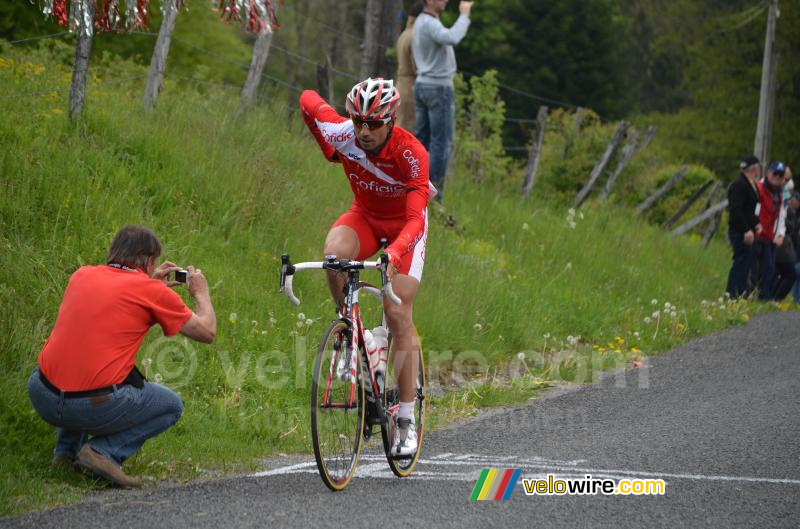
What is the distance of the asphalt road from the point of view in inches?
245

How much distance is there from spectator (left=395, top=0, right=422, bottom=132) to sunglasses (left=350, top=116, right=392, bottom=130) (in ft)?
26.8

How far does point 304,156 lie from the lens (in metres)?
14.1

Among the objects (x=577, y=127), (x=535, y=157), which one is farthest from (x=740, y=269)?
(x=577, y=127)

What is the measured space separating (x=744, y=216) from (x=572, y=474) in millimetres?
9957

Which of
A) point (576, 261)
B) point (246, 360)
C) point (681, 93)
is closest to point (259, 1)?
point (246, 360)

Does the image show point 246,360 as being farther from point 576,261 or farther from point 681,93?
point 681,93

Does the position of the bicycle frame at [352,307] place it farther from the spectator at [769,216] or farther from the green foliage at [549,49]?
the green foliage at [549,49]

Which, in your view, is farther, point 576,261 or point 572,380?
point 576,261

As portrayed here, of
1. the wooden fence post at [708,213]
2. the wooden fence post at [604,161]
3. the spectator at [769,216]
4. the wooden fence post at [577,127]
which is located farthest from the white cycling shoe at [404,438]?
the wooden fence post at [708,213]

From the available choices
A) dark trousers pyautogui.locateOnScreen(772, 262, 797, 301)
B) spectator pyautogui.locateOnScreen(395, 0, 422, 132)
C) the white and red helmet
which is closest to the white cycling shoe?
the white and red helmet

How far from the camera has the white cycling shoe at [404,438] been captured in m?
7.24

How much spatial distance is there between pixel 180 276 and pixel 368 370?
1242 mm

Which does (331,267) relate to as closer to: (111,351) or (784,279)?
(111,351)

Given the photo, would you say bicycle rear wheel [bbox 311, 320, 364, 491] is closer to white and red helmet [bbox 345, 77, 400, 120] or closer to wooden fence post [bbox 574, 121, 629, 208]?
white and red helmet [bbox 345, 77, 400, 120]
